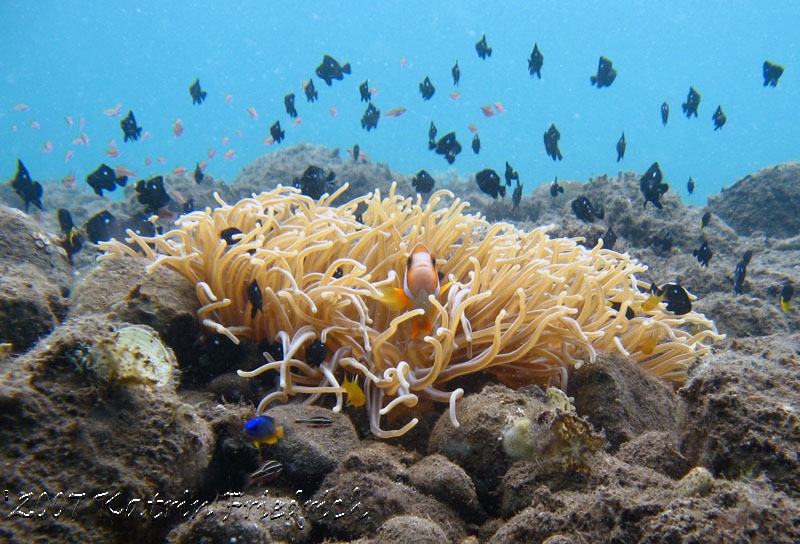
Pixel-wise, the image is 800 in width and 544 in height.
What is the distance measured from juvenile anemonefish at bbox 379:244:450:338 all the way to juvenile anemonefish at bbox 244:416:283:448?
2.65 feet

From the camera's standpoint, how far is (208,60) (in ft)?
458

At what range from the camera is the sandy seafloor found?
4.05 ft

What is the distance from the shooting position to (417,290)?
7.75 feet

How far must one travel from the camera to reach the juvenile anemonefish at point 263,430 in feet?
6.06

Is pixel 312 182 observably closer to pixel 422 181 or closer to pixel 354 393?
pixel 422 181

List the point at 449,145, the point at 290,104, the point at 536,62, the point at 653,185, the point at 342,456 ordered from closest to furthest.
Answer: the point at 342,456, the point at 653,185, the point at 536,62, the point at 449,145, the point at 290,104

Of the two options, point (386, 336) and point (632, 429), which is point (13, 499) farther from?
point (632, 429)

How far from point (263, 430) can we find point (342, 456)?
35cm

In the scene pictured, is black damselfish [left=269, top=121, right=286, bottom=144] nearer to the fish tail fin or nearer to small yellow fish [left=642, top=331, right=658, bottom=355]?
the fish tail fin

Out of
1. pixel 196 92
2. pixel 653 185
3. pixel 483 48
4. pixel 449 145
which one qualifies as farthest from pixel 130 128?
pixel 653 185

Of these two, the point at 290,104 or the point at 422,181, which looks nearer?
the point at 422,181


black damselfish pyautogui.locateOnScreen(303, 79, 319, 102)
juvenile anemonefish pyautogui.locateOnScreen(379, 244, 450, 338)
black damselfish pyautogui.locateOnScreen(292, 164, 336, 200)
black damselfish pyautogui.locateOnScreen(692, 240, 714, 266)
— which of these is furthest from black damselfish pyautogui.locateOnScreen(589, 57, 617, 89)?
juvenile anemonefish pyautogui.locateOnScreen(379, 244, 450, 338)

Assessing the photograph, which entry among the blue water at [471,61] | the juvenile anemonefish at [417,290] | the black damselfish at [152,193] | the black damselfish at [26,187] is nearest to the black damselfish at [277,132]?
the black damselfish at [152,193]

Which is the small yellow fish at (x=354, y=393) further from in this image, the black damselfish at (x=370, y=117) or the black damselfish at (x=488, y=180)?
the black damselfish at (x=370, y=117)
